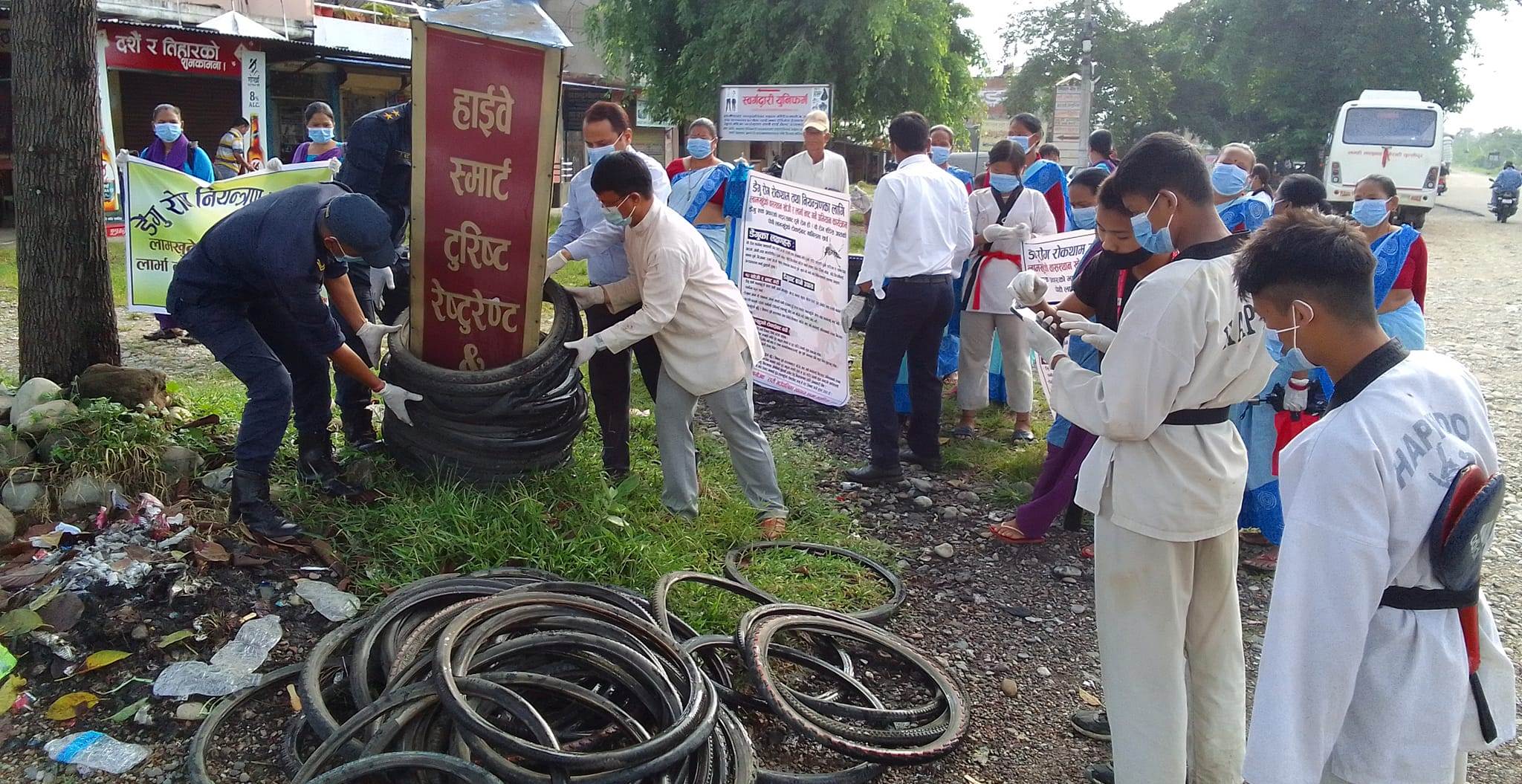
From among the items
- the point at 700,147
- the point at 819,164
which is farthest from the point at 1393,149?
the point at 700,147

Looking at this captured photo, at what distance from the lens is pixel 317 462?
14.6 ft

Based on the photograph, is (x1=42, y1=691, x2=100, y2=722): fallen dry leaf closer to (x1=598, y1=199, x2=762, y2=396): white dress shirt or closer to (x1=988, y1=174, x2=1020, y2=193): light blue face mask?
(x1=598, y1=199, x2=762, y2=396): white dress shirt

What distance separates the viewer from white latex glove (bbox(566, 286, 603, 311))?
189 inches

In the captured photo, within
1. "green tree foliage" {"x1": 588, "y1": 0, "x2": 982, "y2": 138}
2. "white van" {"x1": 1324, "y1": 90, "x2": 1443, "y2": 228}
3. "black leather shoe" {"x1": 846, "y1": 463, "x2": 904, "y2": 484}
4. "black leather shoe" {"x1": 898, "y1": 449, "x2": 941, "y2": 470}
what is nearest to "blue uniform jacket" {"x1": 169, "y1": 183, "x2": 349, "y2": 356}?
"black leather shoe" {"x1": 846, "y1": 463, "x2": 904, "y2": 484}

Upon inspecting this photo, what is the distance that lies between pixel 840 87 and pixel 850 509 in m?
13.7

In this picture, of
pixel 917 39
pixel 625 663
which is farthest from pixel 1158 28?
pixel 625 663

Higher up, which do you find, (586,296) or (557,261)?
(557,261)

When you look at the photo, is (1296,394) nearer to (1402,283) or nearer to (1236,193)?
(1402,283)

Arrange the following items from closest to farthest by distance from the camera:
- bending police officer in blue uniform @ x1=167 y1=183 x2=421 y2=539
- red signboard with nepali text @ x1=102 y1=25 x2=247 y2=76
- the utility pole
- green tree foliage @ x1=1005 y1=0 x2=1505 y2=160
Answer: bending police officer in blue uniform @ x1=167 y1=183 x2=421 y2=539 < red signboard with nepali text @ x1=102 y1=25 x2=247 y2=76 < the utility pole < green tree foliage @ x1=1005 y1=0 x2=1505 y2=160

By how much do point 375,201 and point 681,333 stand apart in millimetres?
1542

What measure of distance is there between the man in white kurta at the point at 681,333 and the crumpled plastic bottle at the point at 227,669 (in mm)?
1654

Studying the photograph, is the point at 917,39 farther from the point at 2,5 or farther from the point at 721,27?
the point at 2,5

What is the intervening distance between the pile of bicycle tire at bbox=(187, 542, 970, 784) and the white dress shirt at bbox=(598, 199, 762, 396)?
109 cm

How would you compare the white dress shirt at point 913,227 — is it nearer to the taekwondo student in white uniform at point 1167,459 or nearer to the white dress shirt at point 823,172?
the white dress shirt at point 823,172
